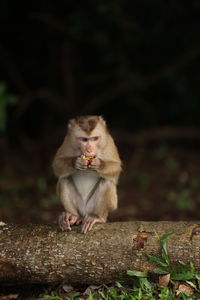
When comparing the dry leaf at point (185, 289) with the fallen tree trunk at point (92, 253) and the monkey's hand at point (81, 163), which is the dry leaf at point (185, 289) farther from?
the monkey's hand at point (81, 163)

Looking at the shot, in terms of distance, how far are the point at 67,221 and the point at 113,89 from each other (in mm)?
6842

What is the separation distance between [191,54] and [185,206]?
12.0 feet

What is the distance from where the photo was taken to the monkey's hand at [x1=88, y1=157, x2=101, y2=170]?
214 inches

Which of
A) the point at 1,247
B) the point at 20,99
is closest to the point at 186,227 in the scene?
the point at 1,247

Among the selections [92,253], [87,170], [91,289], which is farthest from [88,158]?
[91,289]

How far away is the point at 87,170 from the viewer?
5.71 meters

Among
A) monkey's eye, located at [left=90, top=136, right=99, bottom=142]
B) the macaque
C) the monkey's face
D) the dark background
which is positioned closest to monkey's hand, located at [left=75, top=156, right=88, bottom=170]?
the macaque

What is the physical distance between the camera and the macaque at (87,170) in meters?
5.51


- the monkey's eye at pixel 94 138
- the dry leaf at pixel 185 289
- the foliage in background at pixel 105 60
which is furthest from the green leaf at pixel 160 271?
the foliage in background at pixel 105 60

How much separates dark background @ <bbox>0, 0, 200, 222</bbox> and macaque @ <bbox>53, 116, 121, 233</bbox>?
3383mm

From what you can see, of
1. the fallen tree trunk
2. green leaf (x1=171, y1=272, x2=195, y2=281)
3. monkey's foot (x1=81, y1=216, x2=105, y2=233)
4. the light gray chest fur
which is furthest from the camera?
the light gray chest fur

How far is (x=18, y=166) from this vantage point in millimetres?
11195

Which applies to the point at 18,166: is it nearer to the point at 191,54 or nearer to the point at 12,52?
the point at 12,52

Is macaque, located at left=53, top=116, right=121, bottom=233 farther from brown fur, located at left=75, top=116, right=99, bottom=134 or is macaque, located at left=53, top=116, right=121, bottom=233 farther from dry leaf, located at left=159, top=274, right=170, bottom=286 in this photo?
dry leaf, located at left=159, top=274, right=170, bottom=286
